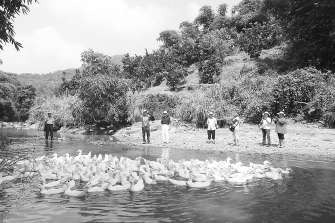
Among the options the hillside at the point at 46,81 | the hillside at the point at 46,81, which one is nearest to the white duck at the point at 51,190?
the hillside at the point at 46,81

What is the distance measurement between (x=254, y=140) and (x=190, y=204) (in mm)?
→ 14843

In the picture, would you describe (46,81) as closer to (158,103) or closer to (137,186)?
(158,103)

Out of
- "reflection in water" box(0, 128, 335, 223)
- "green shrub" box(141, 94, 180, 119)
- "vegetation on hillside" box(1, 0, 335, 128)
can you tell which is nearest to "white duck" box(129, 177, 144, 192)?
"reflection in water" box(0, 128, 335, 223)

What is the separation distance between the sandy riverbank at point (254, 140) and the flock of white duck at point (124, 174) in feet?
21.4

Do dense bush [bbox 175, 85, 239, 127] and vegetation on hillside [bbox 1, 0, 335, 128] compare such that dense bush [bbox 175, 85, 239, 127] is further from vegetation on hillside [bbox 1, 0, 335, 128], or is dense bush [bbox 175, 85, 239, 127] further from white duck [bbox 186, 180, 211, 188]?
white duck [bbox 186, 180, 211, 188]

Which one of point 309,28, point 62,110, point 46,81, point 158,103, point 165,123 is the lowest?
point 165,123

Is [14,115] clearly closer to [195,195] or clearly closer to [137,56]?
[137,56]

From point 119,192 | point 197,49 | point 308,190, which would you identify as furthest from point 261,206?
point 197,49

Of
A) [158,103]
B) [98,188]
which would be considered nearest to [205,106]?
[158,103]

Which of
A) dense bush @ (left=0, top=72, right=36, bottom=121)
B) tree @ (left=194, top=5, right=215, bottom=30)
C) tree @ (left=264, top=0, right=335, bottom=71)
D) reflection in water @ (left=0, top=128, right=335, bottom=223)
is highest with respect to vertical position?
tree @ (left=194, top=5, right=215, bottom=30)

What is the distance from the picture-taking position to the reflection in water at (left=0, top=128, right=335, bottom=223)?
380 inches

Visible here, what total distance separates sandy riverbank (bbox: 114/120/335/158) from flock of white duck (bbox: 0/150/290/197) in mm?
6521

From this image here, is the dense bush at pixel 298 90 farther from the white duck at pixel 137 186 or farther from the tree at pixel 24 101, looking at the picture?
the tree at pixel 24 101

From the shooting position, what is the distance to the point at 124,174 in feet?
43.6
